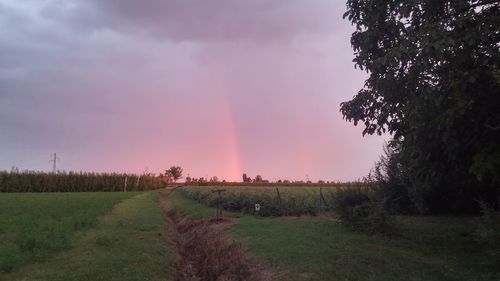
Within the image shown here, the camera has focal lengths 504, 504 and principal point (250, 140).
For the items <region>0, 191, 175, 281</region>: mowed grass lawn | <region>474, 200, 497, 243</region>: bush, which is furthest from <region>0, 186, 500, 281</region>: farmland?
<region>474, 200, 497, 243</region>: bush

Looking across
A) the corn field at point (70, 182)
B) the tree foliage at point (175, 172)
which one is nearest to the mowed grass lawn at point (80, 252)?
the corn field at point (70, 182)

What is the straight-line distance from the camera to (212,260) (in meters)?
14.7

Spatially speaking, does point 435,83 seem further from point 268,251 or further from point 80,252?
point 80,252

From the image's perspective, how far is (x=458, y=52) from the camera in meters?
12.4

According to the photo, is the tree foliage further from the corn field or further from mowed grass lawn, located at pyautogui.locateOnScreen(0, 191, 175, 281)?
mowed grass lawn, located at pyautogui.locateOnScreen(0, 191, 175, 281)

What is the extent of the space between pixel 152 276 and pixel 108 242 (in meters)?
4.89

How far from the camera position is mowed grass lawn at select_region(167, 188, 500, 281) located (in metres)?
12.6

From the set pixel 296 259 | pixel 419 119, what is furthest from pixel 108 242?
pixel 419 119

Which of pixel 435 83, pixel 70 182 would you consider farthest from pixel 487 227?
pixel 70 182

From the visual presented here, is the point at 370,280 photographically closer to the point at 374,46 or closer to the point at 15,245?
the point at 374,46

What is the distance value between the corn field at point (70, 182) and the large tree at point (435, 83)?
2639 inches

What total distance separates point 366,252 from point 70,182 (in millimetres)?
72951

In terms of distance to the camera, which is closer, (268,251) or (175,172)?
(268,251)

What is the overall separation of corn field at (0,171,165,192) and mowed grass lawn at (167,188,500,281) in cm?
5939
